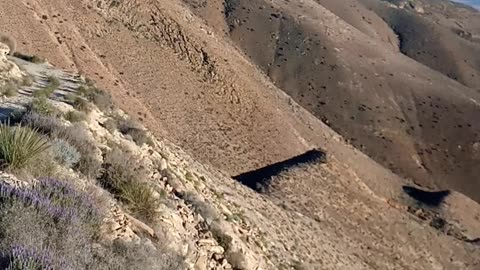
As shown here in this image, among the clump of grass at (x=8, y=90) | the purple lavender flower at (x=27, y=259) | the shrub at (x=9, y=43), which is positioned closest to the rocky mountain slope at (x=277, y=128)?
the clump of grass at (x=8, y=90)

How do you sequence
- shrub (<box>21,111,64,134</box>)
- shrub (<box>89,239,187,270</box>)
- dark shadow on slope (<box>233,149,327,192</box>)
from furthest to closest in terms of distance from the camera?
dark shadow on slope (<box>233,149,327,192</box>), shrub (<box>21,111,64,134</box>), shrub (<box>89,239,187,270</box>)

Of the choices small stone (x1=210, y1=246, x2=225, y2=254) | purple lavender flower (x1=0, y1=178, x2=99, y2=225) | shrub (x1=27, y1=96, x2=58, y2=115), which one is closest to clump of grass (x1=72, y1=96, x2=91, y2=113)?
shrub (x1=27, y1=96, x2=58, y2=115)

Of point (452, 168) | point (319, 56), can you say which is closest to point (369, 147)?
point (452, 168)

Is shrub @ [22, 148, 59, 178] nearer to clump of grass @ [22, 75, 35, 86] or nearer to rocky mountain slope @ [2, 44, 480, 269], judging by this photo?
rocky mountain slope @ [2, 44, 480, 269]

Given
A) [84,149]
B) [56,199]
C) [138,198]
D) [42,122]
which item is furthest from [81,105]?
[56,199]

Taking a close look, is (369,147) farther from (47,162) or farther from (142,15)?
(47,162)
